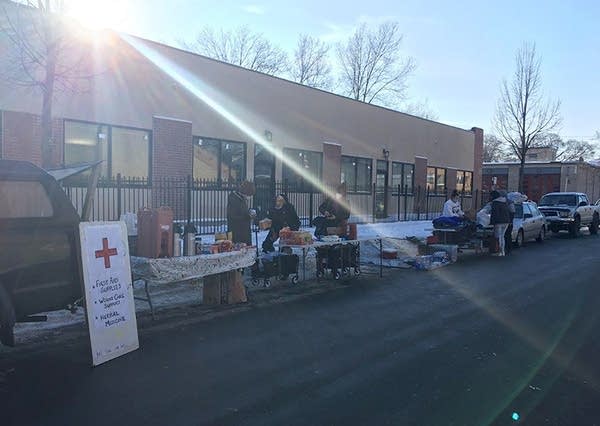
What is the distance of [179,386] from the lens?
4.73 meters

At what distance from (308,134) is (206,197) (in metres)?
6.48

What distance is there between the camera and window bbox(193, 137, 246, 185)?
60.8 feet

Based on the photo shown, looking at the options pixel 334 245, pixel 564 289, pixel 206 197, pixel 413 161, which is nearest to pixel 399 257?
pixel 334 245

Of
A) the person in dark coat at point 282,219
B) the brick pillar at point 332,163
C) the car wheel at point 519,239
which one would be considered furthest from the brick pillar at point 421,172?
the person in dark coat at point 282,219

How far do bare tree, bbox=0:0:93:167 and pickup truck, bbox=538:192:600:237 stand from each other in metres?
19.1

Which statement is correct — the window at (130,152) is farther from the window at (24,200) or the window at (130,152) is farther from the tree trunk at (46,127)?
the window at (24,200)

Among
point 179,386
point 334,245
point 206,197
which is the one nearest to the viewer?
point 179,386

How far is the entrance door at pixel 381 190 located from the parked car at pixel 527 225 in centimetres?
822

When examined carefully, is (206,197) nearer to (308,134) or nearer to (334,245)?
(308,134)

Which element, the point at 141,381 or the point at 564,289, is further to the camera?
the point at 564,289

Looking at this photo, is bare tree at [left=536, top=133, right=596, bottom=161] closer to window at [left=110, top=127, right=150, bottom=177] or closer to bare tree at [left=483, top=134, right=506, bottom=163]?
bare tree at [left=483, top=134, right=506, bottom=163]

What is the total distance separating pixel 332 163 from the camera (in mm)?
24219

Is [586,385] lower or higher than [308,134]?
lower

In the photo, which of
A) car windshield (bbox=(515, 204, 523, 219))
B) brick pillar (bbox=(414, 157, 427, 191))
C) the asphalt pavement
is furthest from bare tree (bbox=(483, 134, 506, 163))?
the asphalt pavement
